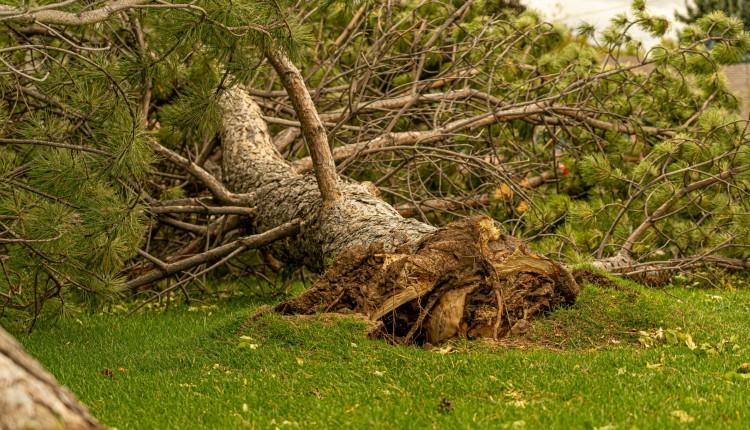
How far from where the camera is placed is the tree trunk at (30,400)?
7.67ft

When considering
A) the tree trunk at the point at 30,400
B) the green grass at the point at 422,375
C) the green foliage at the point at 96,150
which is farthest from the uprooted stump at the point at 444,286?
the tree trunk at the point at 30,400

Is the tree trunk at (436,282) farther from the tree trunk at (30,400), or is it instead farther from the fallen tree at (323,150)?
the tree trunk at (30,400)

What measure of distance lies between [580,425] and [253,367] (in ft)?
6.17

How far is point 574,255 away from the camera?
26.6 feet

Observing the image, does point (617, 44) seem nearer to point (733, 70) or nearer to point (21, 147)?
point (21, 147)

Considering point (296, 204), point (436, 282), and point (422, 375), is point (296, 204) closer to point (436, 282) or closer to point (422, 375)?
point (436, 282)

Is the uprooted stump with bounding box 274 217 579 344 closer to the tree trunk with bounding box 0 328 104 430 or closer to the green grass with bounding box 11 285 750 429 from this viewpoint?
the green grass with bounding box 11 285 750 429

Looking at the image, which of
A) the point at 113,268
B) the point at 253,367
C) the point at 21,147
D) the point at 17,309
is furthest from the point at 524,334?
the point at 21,147

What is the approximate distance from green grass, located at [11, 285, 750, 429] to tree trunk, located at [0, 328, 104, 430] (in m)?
1.73

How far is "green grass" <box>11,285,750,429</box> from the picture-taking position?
4164mm

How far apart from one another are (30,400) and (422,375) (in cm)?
265

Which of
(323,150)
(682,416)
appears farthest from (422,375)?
(323,150)

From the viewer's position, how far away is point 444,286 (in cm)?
561

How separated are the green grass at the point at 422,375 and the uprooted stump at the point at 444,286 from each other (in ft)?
0.58
